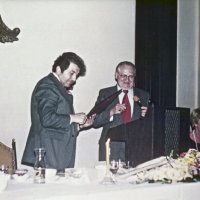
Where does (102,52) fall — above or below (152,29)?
below

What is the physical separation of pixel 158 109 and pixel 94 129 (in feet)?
5.57

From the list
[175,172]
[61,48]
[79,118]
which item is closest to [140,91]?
[79,118]

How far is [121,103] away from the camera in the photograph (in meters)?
4.44

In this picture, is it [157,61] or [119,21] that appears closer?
[119,21]

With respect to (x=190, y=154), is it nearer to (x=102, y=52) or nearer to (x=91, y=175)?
(x=91, y=175)

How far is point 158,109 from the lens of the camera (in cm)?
268

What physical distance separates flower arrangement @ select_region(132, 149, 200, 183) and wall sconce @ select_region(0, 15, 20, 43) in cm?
199

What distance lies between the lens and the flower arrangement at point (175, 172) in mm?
2377

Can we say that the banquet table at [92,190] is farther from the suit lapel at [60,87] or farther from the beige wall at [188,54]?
the beige wall at [188,54]

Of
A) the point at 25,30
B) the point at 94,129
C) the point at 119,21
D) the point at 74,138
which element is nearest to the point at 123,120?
the point at 94,129

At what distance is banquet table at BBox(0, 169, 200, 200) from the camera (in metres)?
2.00

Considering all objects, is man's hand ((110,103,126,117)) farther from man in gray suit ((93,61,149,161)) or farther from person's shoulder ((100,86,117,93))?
person's shoulder ((100,86,117,93))

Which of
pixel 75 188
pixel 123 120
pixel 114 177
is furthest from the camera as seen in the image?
pixel 123 120

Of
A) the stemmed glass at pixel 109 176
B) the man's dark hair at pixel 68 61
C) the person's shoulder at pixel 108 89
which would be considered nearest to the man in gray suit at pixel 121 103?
the person's shoulder at pixel 108 89
